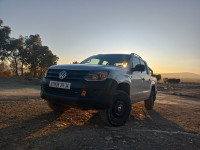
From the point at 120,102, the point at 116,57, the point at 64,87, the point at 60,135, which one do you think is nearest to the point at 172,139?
the point at 120,102

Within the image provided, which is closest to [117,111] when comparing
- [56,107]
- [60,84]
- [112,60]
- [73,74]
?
[73,74]

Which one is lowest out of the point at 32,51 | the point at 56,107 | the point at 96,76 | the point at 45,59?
the point at 56,107

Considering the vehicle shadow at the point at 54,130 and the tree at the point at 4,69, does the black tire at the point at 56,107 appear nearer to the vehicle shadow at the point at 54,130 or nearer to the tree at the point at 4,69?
the vehicle shadow at the point at 54,130

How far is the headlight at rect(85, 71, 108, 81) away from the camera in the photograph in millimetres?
3336

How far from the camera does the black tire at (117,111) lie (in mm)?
3541

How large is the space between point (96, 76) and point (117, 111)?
39.4 inches

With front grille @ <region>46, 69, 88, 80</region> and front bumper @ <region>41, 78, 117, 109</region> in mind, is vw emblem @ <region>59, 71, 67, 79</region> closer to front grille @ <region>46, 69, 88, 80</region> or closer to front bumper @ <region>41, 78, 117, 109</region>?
front grille @ <region>46, 69, 88, 80</region>

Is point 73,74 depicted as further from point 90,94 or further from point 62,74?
point 90,94

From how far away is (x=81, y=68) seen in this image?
11.6 ft

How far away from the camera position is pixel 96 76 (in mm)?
3363

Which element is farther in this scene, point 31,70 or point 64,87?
point 31,70

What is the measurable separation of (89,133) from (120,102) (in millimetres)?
1069

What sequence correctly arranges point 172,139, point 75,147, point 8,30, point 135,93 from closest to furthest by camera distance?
point 75,147
point 172,139
point 135,93
point 8,30

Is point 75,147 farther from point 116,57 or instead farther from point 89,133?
point 116,57
